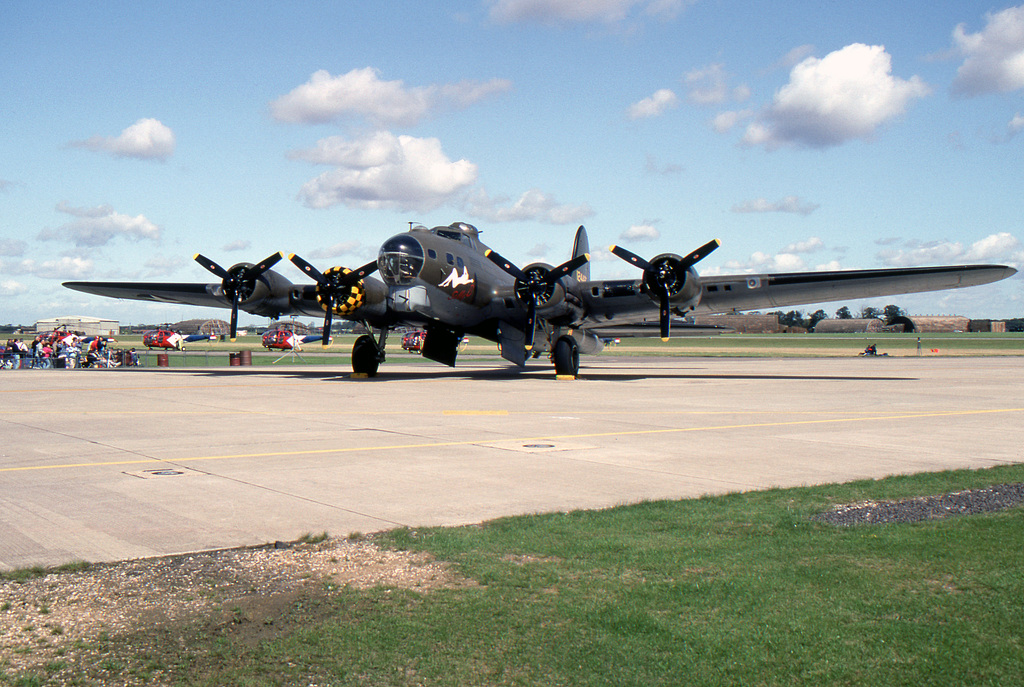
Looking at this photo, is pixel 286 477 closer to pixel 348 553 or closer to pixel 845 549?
pixel 348 553

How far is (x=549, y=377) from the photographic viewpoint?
112 feet

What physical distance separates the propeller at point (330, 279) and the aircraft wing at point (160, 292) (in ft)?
17.1

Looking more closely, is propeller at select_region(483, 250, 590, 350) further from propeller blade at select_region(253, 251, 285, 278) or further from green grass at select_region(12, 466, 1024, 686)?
green grass at select_region(12, 466, 1024, 686)

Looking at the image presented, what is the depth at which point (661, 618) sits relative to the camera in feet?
17.5

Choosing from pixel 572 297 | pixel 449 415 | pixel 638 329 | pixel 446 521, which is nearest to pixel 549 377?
pixel 572 297

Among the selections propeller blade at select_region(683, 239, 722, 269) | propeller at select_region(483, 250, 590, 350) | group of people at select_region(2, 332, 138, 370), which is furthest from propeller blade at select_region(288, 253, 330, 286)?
group of people at select_region(2, 332, 138, 370)

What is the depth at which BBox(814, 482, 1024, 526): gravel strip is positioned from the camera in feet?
26.7

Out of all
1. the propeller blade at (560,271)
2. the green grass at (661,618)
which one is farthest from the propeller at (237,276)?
the green grass at (661,618)

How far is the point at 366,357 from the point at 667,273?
1223 centimetres

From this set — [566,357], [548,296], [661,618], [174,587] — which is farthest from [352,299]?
[661,618]

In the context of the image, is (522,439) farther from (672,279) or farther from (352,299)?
(672,279)

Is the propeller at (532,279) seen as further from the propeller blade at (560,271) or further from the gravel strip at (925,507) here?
the gravel strip at (925,507)

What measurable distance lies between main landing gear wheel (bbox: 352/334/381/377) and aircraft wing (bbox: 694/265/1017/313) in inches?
509

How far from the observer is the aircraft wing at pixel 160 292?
118ft
